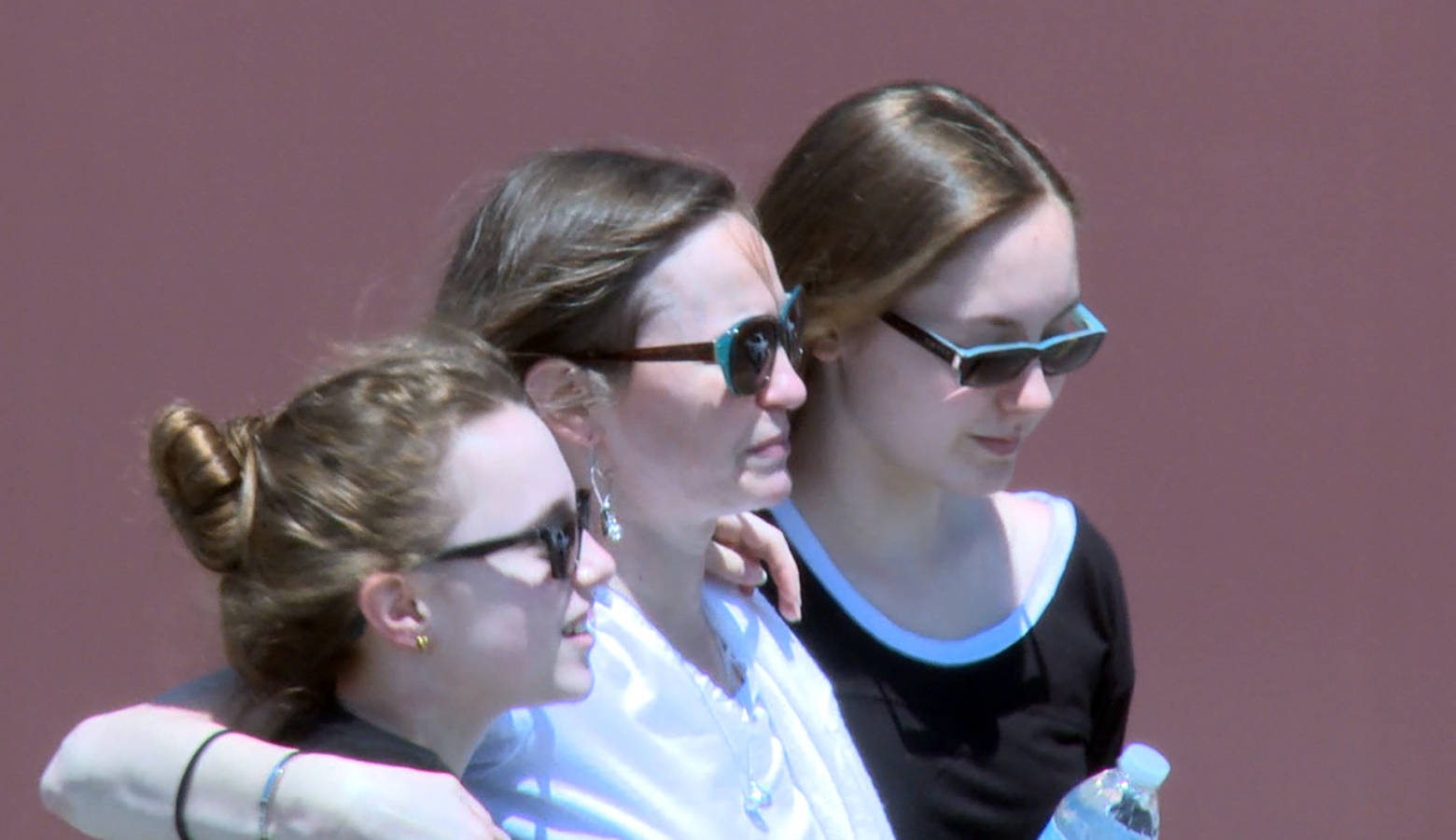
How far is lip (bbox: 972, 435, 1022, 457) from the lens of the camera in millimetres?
2236

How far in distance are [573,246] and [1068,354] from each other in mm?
672

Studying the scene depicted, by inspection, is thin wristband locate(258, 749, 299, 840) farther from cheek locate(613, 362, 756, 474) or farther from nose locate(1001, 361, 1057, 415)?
nose locate(1001, 361, 1057, 415)

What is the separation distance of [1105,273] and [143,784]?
7.81 ft

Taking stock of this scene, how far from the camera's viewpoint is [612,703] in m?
1.90

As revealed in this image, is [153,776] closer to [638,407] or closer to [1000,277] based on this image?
[638,407]

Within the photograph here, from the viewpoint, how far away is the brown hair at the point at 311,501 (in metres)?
1.66

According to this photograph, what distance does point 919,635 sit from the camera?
7.69ft

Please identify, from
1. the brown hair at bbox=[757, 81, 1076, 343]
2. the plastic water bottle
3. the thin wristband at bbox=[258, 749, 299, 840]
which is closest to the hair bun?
the thin wristband at bbox=[258, 749, 299, 840]

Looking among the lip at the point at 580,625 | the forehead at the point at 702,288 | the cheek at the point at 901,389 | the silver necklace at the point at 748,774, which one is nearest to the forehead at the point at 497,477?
the lip at the point at 580,625

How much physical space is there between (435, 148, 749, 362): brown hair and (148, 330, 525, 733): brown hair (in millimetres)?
141

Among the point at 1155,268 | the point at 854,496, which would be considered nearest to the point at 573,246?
the point at 854,496

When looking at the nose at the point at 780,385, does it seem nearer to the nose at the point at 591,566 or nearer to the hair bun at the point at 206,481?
the nose at the point at 591,566

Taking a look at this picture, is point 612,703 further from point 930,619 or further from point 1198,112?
point 1198,112

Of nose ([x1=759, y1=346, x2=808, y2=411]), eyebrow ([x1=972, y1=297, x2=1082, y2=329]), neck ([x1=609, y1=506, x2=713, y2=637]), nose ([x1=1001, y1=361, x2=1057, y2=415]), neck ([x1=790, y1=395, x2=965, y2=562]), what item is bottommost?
neck ([x1=790, y1=395, x2=965, y2=562])
